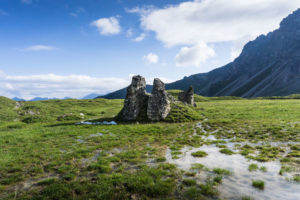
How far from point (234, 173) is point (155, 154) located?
7.73 meters

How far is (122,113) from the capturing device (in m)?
42.6

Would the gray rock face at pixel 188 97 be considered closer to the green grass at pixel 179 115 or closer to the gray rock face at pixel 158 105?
the green grass at pixel 179 115

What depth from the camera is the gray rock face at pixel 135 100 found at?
41006mm

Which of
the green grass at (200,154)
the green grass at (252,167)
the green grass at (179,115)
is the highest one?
the green grass at (179,115)

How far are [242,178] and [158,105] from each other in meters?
29.2

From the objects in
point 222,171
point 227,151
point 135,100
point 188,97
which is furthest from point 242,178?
point 188,97

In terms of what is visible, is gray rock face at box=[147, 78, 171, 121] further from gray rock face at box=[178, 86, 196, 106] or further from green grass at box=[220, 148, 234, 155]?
gray rock face at box=[178, 86, 196, 106]

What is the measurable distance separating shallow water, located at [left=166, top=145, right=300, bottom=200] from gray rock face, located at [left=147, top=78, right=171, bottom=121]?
22.3 meters

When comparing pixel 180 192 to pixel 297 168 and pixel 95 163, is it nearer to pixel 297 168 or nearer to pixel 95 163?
pixel 95 163

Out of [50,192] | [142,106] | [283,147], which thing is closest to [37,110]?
[142,106]

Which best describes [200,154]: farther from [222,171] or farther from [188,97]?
[188,97]

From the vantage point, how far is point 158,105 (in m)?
40.0

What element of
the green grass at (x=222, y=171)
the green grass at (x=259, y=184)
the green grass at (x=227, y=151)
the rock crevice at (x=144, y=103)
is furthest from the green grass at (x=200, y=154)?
the rock crevice at (x=144, y=103)

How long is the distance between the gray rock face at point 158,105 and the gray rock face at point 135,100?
2.87 meters
